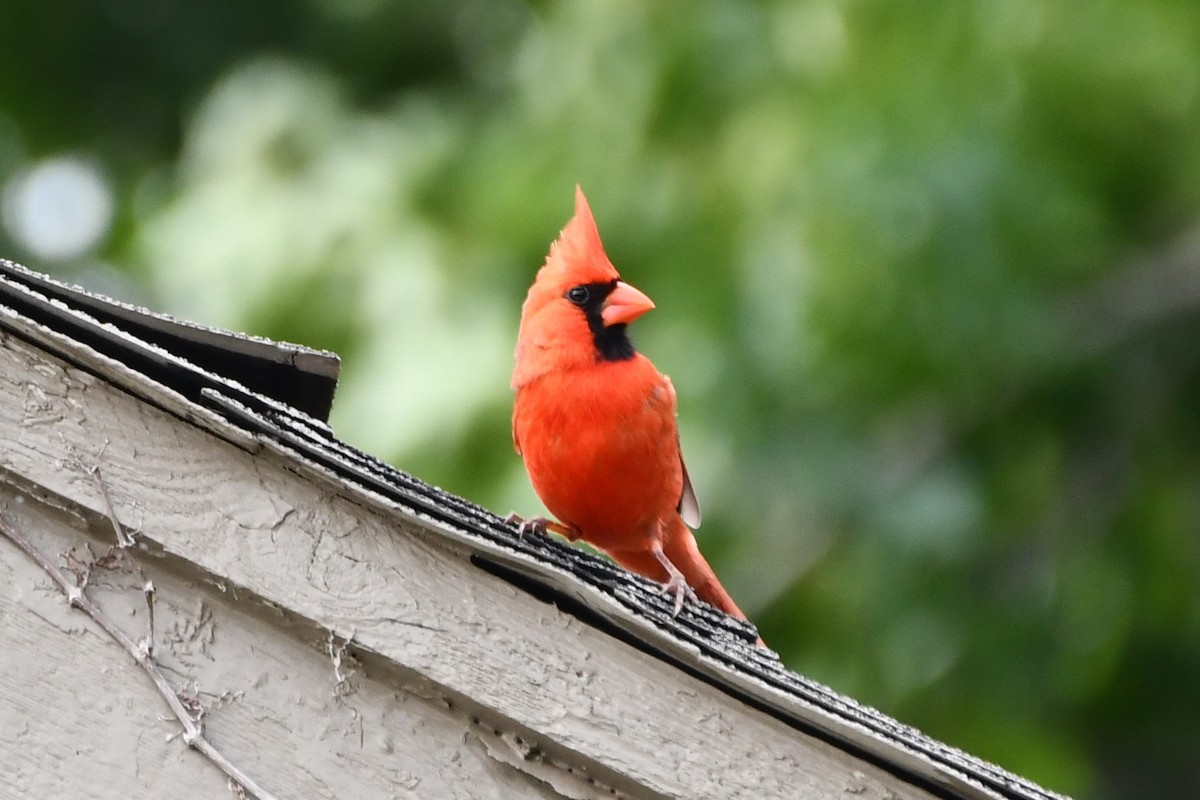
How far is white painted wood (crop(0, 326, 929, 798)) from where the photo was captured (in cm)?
183

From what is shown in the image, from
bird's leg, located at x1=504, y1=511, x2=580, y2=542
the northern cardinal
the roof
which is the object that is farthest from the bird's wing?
the roof

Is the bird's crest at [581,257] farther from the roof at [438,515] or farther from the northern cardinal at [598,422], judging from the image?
the roof at [438,515]

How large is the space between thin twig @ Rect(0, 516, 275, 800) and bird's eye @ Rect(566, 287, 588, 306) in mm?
1531

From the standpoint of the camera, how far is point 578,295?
328 cm

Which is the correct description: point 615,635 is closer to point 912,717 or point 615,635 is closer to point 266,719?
point 266,719

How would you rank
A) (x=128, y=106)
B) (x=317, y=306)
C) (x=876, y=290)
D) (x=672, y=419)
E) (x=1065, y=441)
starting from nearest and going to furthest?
(x=672, y=419) < (x=876, y=290) < (x=317, y=306) < (x=1065, y=441) < (x=128, y=106)

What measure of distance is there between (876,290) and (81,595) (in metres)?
3.30

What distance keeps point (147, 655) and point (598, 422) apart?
4.19 ft

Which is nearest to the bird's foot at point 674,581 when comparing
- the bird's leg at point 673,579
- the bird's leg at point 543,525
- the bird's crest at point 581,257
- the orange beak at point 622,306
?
the bird's leg at point 673,579

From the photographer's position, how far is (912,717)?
19.5 feet

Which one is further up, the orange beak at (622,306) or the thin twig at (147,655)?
the orange beak at (622,306)

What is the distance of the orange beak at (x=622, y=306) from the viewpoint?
10.6 ft

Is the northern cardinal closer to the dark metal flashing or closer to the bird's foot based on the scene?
the bird's foot

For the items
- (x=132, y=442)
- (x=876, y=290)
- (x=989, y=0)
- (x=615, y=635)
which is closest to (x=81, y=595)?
(x=132, y=442)
